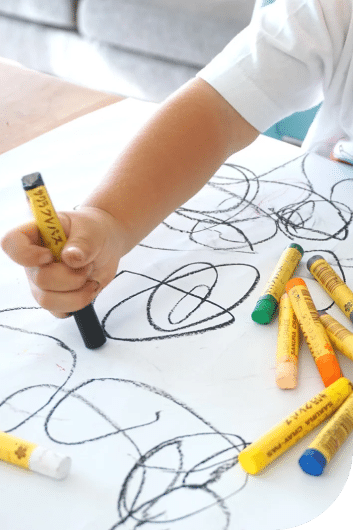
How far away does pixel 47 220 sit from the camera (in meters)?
0.36

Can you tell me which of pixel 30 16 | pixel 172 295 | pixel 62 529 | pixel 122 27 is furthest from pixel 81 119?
pixel 30 16

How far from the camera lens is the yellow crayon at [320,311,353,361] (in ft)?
1.26

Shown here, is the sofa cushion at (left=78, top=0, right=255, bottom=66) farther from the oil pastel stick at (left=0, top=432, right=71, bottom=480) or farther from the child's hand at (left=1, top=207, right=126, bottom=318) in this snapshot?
the oil pastel stick at (left=0, top=432, right=71, bottom=480)

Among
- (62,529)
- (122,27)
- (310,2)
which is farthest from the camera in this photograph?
(122,27)

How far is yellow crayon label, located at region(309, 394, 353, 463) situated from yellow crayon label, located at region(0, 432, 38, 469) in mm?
160

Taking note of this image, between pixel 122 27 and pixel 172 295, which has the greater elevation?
pixel 172 295

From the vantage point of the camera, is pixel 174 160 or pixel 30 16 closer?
pixel 174 160

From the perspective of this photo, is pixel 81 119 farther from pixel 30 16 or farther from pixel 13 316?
pixel 30 16

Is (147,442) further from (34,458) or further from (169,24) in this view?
(169,24)

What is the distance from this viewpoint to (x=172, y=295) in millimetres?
451

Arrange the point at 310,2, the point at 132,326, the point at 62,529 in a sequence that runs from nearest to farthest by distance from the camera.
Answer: the point at 62,529 → the point at 132,326 → the point at 310,2

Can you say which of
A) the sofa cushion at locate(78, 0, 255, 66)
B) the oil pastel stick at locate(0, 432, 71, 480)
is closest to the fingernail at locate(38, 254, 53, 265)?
the oil pastel stick at locate(0, 432, 71, 480)

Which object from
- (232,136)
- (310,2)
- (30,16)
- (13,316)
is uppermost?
(310,2)

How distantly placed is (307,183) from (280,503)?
1.21ft
